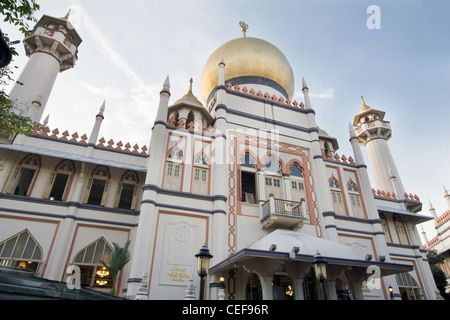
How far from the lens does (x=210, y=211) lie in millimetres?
12883

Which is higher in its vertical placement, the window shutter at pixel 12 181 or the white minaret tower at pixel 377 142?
the white minaret tower at pixel 377 142

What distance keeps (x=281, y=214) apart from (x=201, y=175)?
416 centimetres

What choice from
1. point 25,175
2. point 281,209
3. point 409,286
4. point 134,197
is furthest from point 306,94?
point 25,175

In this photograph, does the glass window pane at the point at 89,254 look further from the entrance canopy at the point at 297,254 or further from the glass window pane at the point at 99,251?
the entrance canopy at the point at 297,254

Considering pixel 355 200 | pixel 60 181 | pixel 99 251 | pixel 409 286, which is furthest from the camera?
pixel 355 200

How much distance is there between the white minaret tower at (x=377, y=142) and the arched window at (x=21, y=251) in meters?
25.2

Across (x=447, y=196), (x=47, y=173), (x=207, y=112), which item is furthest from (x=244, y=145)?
(x=447, y=196)

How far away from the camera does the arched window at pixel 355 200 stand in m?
16.2

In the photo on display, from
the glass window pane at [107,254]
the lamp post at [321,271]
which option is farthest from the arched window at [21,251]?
the lamp post at [321,271]

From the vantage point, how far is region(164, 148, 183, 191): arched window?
43.0 feet

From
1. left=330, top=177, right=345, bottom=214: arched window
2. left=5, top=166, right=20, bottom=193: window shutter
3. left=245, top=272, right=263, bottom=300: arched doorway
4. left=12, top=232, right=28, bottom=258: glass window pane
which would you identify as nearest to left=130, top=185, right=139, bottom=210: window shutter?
left=12, top=232, right=28, bottom=258: glass window pane

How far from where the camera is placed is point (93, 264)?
12.4m

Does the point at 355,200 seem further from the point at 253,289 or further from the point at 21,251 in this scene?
the point at 21,251
